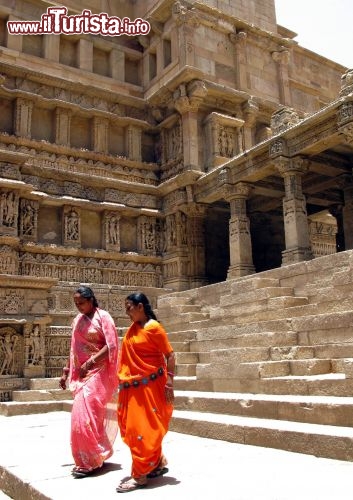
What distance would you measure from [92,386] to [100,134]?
14.0 meters

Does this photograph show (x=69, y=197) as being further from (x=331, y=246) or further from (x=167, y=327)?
(x=331, y=246)

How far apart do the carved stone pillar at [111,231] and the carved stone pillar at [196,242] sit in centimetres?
230

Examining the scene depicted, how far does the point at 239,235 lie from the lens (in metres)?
14.3

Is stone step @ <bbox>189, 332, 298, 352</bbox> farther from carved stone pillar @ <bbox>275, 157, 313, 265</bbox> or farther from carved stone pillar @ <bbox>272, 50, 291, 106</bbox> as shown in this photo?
carved stone pillar @ <bbox>272, 50, 291, 106</bbox>

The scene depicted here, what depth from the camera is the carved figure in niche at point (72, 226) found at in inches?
611

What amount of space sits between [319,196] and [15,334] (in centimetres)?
1091

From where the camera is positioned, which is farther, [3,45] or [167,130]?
[167,130]

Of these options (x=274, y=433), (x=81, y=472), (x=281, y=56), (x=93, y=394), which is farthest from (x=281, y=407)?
(x=281, y=56)

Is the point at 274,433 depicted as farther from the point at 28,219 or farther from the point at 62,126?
the point at 62,126

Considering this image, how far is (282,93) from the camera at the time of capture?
62.6ft

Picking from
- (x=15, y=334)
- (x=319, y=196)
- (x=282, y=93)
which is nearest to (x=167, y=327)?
(x=15, y=334)

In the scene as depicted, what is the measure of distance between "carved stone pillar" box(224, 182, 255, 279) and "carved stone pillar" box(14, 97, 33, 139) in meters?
6.69

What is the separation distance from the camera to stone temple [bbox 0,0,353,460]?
13922 mm

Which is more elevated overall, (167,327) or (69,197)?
(69,197)
